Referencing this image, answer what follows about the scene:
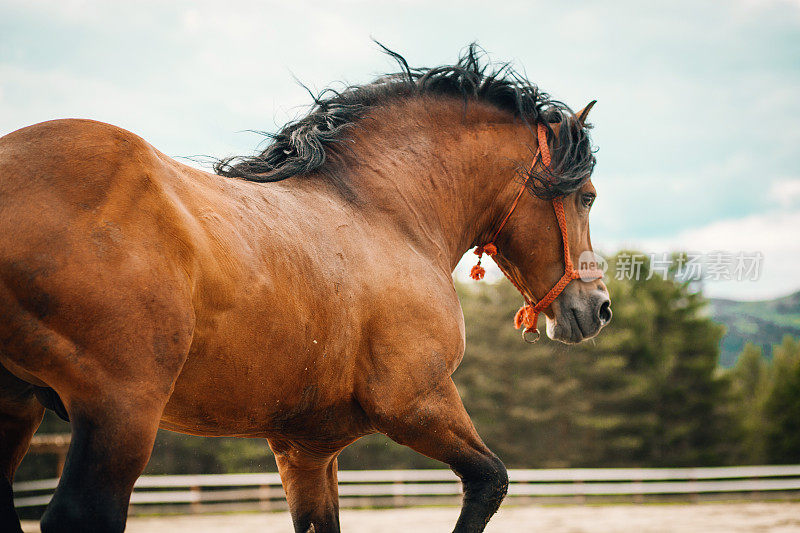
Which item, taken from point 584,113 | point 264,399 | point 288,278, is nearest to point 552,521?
point 584,113

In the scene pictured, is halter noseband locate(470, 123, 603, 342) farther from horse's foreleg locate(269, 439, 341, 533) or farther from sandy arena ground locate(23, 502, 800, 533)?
sandy arena ground locate(23, 502, 800, 533)

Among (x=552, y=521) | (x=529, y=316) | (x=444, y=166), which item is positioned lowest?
(x=552, y=521)

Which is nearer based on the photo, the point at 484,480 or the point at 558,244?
the point at 484,480

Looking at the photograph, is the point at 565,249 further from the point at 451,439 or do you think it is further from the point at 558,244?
the point at 451,439

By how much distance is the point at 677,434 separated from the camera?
3494 centimetres

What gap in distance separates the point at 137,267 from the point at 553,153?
259 cm

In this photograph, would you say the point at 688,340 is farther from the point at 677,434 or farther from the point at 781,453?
the point at 781,453

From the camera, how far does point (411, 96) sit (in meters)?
3.87

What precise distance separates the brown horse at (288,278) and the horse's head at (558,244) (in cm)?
1

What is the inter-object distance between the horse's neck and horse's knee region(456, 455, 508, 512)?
103 cm

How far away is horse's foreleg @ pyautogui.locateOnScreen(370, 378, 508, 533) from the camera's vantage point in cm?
298

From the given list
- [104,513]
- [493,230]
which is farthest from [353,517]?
[104,513]

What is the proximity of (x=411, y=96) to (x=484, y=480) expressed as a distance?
208 centimetres

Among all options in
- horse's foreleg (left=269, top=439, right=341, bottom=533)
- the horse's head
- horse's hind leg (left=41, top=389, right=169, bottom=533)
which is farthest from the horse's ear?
horse's hind leg (left=41, top=389, right=169, bottom=533)
